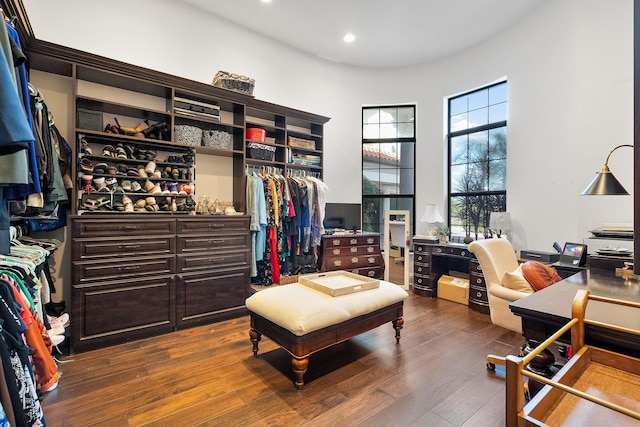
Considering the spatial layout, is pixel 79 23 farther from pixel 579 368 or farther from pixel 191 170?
pixel 579 368

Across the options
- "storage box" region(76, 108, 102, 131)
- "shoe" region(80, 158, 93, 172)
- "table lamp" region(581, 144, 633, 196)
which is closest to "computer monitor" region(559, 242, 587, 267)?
"table lamp" region(581, 144, 633, 196)

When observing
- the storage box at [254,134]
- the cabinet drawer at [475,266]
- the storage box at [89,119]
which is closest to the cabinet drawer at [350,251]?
the cabinet drawer at [475,266]

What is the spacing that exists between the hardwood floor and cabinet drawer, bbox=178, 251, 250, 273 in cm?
63

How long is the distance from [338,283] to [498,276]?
1338 mm

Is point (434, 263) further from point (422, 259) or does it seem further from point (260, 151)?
point (260, 151)

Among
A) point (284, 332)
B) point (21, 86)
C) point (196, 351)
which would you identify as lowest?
point (196, 351)

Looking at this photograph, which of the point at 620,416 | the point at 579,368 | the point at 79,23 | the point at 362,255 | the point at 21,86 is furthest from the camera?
the point at 362,255

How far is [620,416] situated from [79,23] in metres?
4.44

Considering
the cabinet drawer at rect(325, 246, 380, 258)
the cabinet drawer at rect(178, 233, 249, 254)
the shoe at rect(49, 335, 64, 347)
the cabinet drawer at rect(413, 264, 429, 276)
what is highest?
the cabinet drawer at rect(178, 233, 249, 254)

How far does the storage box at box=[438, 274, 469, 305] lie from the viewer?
12.5ft

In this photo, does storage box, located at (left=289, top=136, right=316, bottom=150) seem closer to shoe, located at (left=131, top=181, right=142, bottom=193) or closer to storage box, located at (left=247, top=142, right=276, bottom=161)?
storage box, located at (left=247, top=142, right=276, bottom=161)

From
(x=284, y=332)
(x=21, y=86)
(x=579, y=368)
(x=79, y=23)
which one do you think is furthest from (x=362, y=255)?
(x=79, y=23)

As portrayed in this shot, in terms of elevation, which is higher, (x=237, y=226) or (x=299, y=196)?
(x=299, y=196)

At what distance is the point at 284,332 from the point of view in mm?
2066
